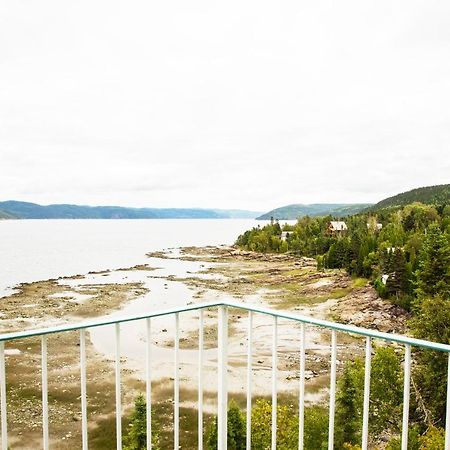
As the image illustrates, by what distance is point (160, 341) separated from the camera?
16469 mm

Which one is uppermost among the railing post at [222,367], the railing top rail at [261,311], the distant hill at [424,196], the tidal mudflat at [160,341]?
the distant hill at [424,196]

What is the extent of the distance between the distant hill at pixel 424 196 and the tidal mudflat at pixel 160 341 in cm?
5142

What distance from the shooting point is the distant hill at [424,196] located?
3017 inches

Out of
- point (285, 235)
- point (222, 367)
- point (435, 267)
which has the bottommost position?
point (285, 235)

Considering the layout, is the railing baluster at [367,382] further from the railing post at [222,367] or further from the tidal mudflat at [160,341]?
the tidal mudflat at [160,341]

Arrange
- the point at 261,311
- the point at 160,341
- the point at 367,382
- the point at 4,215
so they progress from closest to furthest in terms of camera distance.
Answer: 1. the point at 367,382
2. the point at 261,311
3. the point at 160,341
4. the point at 4,215

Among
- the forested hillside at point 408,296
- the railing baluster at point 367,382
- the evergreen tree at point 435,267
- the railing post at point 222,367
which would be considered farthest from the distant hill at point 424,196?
the railing baluster at point 367,382

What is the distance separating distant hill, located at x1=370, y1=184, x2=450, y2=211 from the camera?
76.6 metres

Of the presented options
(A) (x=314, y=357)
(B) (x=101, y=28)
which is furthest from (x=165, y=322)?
(B) (x=101, y=28)

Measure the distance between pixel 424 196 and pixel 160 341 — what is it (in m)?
80.9

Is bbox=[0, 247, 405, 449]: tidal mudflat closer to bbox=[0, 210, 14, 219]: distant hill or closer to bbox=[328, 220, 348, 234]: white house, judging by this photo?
bbox=[328, 220, 348, 234]: white house

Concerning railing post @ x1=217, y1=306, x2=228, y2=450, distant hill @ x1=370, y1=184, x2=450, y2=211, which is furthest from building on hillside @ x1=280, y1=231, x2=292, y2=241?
railing post @ x1=217, y1=306, x2=228, y2=450

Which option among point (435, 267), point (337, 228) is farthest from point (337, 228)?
point (435, 267)

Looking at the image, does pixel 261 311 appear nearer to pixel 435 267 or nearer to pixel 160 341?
pixel 160 341
